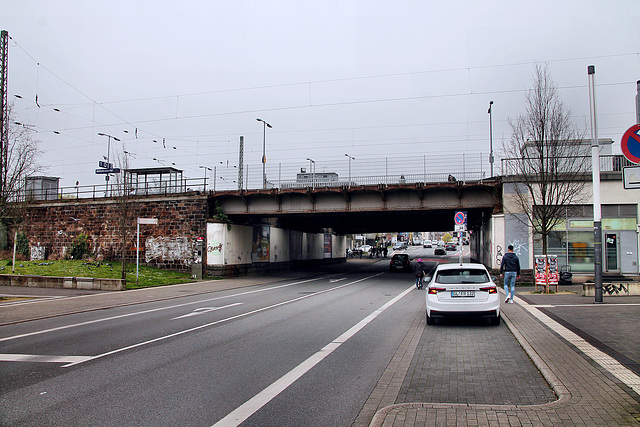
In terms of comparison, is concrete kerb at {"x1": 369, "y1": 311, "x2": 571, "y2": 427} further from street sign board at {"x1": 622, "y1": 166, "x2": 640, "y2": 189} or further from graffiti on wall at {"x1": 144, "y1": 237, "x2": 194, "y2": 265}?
graffiti on wall at {"x1": 144, "y1": 237, "x2": 194, "y2": 265}

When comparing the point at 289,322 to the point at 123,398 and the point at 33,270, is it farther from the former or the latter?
the point at 33,270

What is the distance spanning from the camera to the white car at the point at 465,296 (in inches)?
440

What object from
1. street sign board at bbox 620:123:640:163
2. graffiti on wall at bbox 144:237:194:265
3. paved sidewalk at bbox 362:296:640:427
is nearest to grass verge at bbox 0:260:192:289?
graffiti on wall at bbox 144:237:194:265

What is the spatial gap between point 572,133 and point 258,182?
Result: 63.0 ft

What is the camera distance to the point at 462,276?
11539 millimetres

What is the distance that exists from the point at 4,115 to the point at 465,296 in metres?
21.7

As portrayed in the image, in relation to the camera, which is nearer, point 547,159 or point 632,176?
point 632,176

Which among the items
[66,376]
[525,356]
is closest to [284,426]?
[66,376]

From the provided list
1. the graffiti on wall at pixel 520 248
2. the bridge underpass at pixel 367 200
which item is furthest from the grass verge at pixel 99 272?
the graffiti on wall at pixel 520 248

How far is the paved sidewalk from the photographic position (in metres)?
4.81

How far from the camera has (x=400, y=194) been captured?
3055 centimetres

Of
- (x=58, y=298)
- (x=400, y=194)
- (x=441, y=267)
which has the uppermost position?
(x=400, y=194)

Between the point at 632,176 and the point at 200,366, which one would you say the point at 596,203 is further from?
the point at 200,366

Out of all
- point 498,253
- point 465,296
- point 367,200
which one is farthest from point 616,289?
point 367,200
